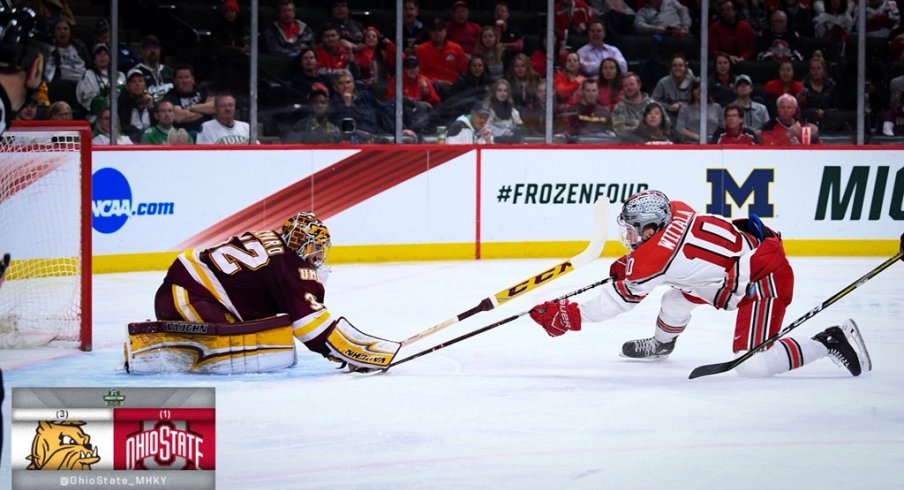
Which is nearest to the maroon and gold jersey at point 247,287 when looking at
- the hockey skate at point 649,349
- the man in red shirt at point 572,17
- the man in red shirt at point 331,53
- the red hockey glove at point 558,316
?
the red hockey glove at point 558,316

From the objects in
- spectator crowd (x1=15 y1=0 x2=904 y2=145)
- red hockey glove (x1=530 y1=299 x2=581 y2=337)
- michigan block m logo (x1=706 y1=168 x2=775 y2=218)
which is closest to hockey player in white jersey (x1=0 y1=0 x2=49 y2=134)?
red hockey glove (x1=530 y1=299 x2=581 y2=337)

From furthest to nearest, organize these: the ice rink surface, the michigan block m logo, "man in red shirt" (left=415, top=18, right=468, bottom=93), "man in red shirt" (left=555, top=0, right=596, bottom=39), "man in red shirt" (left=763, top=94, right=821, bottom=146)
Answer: "man in red shirt" (left=763, top=94, right=821, bottom=146)
the michigan block m logo
"man in red shirt" (left=555, top=0, right=596, bottom=39)
"man in red shirt" (left=415, top=18, right=468, bottom=93)
the ice rink surface

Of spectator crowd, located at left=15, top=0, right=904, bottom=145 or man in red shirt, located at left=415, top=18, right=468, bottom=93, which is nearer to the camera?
spectator crowd, located at left=15, top=0, right=904, bottom=145

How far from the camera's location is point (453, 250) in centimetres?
939

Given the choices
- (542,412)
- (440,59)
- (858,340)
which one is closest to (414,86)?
(440,59)

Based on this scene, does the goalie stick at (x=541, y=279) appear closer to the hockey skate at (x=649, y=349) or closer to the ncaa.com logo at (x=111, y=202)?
the hockey skate at (x=649, y=349)

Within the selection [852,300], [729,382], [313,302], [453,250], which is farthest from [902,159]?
[313,302]

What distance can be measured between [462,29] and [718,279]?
15.4ft

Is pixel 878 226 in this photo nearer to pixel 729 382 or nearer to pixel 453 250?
pixel 453 250

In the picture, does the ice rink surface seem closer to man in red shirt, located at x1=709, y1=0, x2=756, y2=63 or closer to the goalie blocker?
the goalie blocker

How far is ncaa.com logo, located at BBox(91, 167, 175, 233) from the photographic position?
834 cm

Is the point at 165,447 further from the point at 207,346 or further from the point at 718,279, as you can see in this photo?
the point at 718,279

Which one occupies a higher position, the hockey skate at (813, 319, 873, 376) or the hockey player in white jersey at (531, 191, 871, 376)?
the hockey player in white jersey at (531, 191, 871, 376)
